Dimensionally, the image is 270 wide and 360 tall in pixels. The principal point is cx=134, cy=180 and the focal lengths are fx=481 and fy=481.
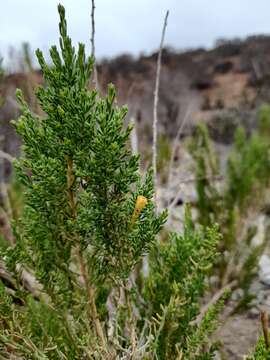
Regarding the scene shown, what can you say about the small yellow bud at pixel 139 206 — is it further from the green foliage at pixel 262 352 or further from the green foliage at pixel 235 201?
the green foliage at pixel 235 201

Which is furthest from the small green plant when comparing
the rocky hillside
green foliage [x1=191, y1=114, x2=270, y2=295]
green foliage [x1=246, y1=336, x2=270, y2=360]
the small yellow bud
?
the rocky hillside

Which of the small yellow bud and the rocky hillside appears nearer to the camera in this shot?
the small yellow bud

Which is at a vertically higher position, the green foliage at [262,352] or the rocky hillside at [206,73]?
the rocky hillside at [206,73]

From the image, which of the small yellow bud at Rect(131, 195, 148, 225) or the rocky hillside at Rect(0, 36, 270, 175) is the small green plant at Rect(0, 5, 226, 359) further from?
the rocky hillside at Rect(0, 36, 270, 175)

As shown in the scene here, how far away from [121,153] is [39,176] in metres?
0.16

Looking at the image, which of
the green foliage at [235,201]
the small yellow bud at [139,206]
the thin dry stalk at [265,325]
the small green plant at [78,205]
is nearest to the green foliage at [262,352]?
the thin dry stalk at [265,325]

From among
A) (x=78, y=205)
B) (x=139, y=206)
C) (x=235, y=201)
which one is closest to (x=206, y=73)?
(x=235, y=201)

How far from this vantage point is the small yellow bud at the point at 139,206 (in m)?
0.86

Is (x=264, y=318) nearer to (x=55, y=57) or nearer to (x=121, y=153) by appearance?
(x=121, y=153)

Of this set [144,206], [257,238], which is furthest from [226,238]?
[144,206]

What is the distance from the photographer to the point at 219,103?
1977 centimetres

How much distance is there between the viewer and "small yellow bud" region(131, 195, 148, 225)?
0.86 metres

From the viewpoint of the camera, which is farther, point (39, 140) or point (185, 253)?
point (185, 253)

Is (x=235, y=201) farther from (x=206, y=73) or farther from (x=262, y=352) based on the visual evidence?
(x=206, y=73)
